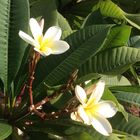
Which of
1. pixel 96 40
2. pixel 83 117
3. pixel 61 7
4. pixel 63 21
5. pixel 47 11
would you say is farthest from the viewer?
pixel 61 7

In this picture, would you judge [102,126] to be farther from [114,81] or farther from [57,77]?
[114,81]

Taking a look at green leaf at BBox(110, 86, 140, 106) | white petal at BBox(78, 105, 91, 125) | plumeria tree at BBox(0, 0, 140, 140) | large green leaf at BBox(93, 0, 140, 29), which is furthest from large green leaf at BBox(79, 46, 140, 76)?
large green leaf at BBox(93, 0, 140, 29)

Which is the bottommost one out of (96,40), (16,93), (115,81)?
(115,81)

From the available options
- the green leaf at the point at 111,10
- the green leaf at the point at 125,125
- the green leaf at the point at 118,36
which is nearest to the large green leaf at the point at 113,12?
the green leaf at the point at 111,10

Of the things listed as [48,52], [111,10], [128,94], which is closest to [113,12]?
[111,10]

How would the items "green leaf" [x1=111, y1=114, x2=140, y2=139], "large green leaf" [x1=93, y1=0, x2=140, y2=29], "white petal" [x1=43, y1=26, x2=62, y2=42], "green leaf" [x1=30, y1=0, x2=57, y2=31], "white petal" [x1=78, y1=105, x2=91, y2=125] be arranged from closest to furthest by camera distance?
"white petal" [x1=78, y1=105, x2=91, y2=125]
"white petal" [x1=43, y1=26, x2=62, y2=42]
"green leaf" [x1=111, y1=114, x2=140, y2=139]
"green leaf" [x1=30, y1=0, x2=57, y2=31]
"large green leaf" [x1=93, y1=0, x2=140, y2=29]

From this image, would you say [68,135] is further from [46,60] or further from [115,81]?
[115,81]

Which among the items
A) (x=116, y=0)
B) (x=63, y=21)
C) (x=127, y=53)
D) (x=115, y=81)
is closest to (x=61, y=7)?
(x=116, y=0)

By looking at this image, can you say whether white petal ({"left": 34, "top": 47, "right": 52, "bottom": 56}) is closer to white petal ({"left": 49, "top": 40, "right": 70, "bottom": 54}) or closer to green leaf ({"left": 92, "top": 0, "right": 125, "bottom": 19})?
white petal ({"left": 49, "top": 40, "right": 70, "bottom": 54})
